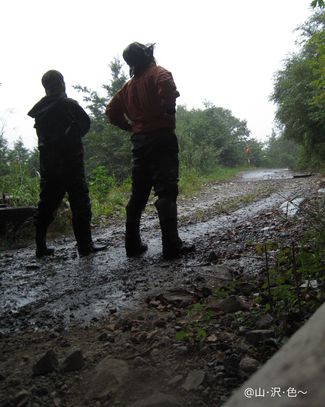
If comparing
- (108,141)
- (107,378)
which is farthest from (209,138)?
(107,378)

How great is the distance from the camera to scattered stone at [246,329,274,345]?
155 centimetres

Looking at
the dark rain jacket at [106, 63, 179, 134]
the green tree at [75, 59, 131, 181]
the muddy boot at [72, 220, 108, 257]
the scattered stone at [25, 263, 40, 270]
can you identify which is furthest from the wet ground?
the green tree at [75, 59, 131, 181]

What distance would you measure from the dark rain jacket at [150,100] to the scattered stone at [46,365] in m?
2.27

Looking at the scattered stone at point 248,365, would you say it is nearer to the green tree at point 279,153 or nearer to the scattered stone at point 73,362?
the scattered stone at point 73,362

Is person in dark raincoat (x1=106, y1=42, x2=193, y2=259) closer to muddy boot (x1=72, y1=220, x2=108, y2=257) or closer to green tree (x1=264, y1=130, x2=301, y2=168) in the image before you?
muddy boot (x1=72, y1=220, x2=108, y2=257)

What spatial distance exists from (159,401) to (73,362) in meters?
0.47

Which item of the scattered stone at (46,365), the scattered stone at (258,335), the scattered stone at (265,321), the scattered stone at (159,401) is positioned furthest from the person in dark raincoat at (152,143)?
the scattered stone at (159,401)

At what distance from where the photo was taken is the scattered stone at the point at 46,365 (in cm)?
150

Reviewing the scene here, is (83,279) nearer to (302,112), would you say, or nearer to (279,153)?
(302,112)

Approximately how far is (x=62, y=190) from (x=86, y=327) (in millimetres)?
2050

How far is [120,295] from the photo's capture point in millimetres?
2441

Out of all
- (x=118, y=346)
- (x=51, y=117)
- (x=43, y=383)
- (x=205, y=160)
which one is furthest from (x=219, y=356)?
(x=205, y=160)

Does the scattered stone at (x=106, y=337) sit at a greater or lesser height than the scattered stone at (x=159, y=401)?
greater

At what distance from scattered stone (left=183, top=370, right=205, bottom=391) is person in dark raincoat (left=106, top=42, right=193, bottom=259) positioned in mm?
1870
